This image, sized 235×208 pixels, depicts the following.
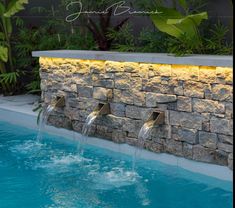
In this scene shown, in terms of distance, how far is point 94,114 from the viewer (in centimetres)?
707

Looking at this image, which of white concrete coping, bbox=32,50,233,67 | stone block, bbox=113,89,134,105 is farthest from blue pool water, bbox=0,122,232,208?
white concrete coping, bbox=32,50,233,67

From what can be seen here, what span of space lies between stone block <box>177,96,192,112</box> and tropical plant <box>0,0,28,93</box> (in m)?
4.31

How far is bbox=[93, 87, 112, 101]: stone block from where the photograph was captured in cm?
700

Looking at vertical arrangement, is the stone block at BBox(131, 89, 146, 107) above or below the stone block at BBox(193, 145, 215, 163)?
above

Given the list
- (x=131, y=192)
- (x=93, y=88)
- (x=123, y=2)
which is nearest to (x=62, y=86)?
(x=93, y=88)

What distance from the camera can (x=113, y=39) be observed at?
8492 mm

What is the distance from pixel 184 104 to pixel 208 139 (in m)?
0.48

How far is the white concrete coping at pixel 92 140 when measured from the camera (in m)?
5.72

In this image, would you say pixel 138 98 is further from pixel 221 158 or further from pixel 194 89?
pixel 221 158

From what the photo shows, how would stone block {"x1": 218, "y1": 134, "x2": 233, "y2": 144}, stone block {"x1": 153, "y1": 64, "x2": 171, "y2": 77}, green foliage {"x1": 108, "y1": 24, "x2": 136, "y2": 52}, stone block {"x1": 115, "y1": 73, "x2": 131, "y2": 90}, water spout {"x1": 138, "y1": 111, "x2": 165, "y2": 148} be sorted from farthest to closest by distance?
1. green foliage {"x1": 108, "y1": 24, "x2": 136, "y2": 52}
2. stone block {"x1": 115, "y1": 73, "x2": 131, "y2": 90}
3. water spout {"x1": 138, "y1": 111, "x2": 165, "y2": 148}
4. stone block {"x1": 153, "y1": 64, "x2": 171, "y2": 77}
5. stone block {"x1": 218, "y1": 134, "x2": 233, "y2": 144}

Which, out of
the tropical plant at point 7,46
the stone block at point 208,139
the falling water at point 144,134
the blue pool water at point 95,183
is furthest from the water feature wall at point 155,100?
the tropical plant at point 7,46

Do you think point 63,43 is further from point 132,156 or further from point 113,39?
point 132,156

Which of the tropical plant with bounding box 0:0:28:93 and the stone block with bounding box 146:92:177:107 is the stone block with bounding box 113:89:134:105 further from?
the tropical plant with bounding box 0:0:28:93

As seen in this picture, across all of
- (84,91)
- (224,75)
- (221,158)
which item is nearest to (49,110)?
(84,91)
